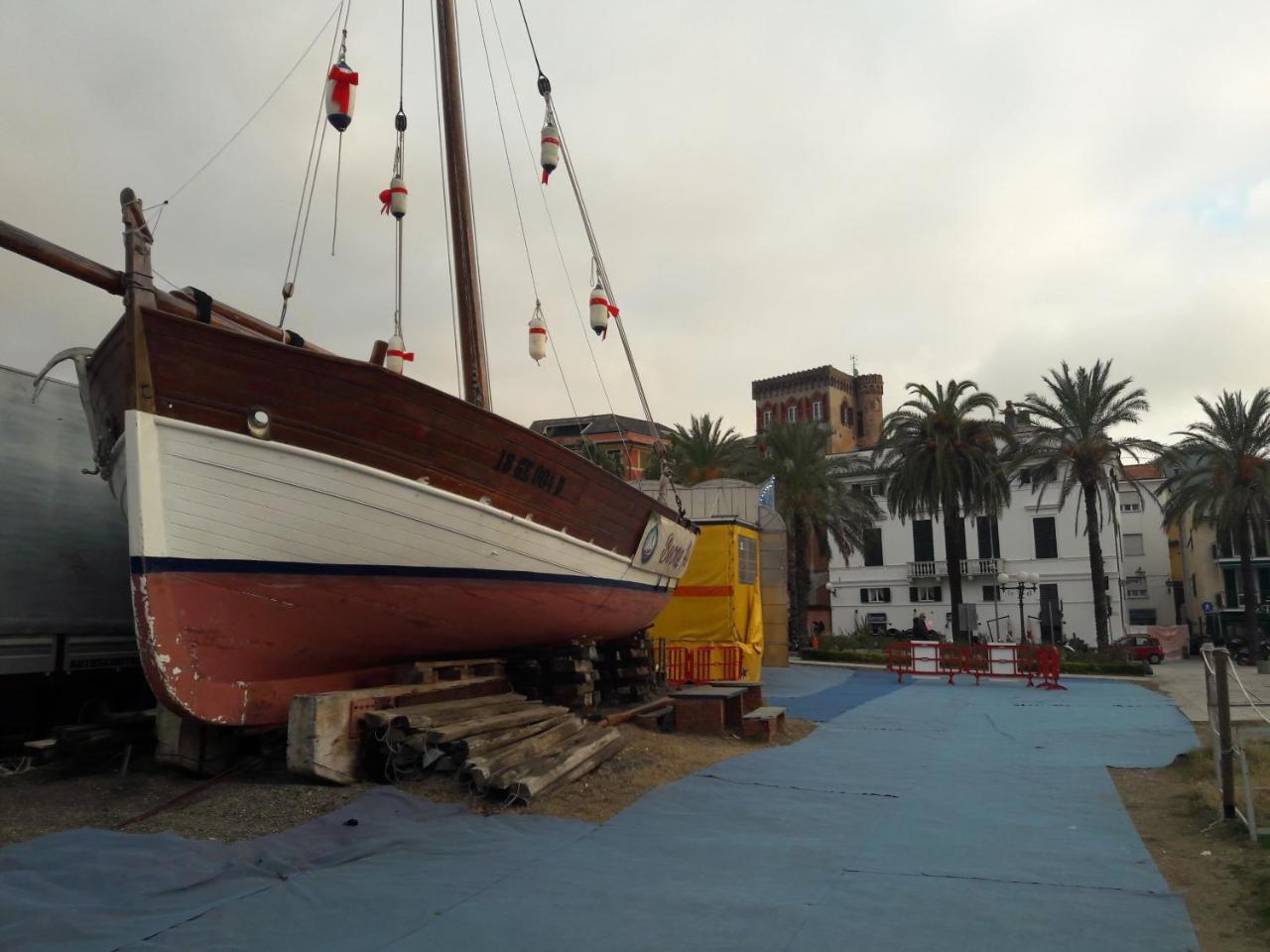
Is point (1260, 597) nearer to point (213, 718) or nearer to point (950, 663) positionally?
point (950, 663)

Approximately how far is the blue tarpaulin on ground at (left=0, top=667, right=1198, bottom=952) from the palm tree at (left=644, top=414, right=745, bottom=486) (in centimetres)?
2446

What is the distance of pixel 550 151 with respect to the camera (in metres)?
11.5

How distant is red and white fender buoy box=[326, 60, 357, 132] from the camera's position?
30.7ft

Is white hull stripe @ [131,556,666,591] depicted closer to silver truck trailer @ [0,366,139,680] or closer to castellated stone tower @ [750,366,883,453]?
silver truck trailer @ [0,366,139,680]

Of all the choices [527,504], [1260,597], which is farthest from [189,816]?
[1260,597]

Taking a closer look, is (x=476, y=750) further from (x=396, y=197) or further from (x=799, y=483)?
(x=799, y=483)

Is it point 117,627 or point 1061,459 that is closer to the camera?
point 117,627

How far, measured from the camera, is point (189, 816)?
5.68 meters

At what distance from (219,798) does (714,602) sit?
12644 millimetres

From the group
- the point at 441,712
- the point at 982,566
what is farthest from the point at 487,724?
the point at 982,566

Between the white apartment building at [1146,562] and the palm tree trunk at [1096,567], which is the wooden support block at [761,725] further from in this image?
the white apartment building at [1146,562]

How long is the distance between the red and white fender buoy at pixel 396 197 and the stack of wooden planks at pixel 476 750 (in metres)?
6.47

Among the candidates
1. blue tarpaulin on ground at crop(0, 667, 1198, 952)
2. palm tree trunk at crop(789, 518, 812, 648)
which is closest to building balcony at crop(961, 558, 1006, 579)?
palm tree trunk at crop(789, 518, 812, 648)

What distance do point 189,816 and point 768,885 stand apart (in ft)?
11.8
